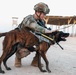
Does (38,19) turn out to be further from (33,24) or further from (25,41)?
(25,41)

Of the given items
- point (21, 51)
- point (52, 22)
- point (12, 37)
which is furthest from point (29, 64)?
point (52, 22)

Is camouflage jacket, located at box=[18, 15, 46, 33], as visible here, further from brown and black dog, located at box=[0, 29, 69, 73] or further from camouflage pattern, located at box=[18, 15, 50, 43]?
brown and black dog, located at box=[0, 29, 69, 73]

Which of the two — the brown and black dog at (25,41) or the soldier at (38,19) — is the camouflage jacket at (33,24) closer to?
the soldier at (38,19)

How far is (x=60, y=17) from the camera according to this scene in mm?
24297

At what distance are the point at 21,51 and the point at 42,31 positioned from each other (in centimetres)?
79

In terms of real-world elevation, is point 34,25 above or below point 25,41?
above

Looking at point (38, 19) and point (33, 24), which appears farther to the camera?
point (38, 19)

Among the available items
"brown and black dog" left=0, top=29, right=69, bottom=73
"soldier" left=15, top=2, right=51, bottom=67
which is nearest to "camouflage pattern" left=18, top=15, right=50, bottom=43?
"soldier" left=15, top=2, right=51, bottom=67

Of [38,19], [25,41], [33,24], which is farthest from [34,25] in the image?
[25,41]

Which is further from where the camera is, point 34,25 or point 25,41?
point 25,41

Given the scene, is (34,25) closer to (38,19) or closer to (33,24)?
(33,24)

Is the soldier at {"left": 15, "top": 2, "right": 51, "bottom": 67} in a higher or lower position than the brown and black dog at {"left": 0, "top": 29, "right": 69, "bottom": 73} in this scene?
higher

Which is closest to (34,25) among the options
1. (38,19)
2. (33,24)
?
(33,24)

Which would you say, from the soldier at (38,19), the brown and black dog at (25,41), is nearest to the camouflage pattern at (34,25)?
the soldier at (38,19)
